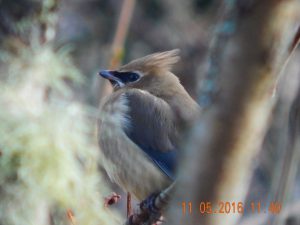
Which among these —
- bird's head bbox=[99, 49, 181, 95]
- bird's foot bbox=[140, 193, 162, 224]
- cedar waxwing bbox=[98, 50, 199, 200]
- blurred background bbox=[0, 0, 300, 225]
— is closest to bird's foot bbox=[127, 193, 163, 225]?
bird's foot bbox=[140, 193, 162, 224]

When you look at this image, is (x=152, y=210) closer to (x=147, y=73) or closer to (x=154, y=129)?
(x=154, y=129)

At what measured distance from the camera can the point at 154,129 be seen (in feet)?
12.7

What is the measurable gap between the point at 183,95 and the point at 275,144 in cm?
243

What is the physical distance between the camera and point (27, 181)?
12.0 ft

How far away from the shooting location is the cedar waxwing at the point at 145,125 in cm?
370

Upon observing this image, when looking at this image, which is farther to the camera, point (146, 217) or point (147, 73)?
point (147, 73)

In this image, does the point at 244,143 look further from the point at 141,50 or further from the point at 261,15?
the point at 141,50

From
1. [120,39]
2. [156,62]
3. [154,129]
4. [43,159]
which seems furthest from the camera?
[120,39]

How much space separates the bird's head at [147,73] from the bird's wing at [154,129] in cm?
19

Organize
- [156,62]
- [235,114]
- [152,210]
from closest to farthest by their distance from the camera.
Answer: [235,114], [152,210], [156,62]

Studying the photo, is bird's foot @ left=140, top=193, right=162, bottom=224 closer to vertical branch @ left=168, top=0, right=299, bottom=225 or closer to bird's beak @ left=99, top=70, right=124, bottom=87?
vertical branch @ left=168, top=0, right=299, bottom=225

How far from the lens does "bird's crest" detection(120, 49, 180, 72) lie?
425 centimetres

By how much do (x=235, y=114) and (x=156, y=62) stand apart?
2796 mm

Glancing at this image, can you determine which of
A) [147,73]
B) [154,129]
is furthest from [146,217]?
[147,73]
